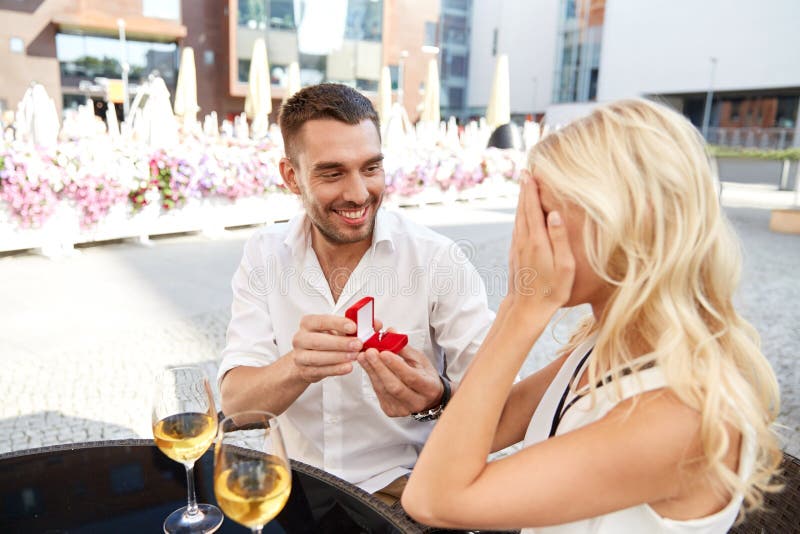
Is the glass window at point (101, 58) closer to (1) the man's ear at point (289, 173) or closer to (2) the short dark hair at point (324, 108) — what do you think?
(1) the man's ear at point (289, 173)

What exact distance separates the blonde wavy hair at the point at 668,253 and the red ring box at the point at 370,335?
20.9 inches

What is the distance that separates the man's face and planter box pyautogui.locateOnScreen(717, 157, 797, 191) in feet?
73.3

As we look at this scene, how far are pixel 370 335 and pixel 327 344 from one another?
12cm

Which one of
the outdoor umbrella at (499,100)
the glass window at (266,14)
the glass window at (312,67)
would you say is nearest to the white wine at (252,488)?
the outdoor umbrella at (499,100)

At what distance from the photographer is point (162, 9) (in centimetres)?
2531

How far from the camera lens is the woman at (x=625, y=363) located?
0.98 m

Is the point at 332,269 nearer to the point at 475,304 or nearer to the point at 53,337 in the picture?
the point at 475,304

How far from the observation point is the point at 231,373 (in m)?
1.81

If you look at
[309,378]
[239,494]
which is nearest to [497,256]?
[309,378]

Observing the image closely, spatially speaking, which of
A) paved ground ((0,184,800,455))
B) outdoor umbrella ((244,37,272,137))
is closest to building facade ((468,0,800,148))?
outdoor umbrella ((244,37,272,137))

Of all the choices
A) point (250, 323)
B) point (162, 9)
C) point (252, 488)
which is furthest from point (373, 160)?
point (162, 9)

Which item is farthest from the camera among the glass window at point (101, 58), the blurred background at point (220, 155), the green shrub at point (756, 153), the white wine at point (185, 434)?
the glass window at point (101, 58)

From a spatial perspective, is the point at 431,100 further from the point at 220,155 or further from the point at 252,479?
the point at 252,479

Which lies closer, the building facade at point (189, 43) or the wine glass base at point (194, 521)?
the wine glass base at point (194, 521)
